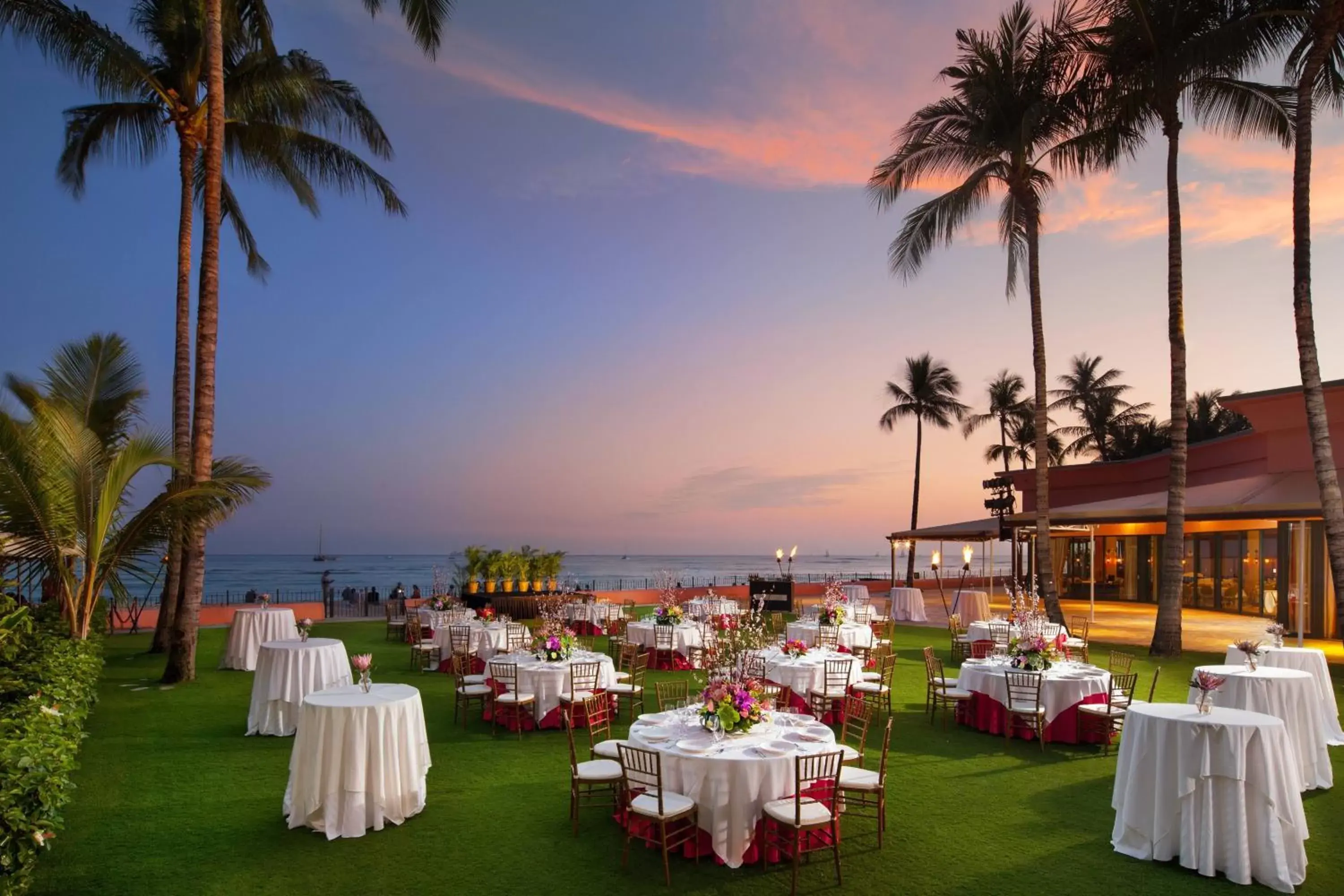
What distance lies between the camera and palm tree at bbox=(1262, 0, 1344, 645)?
488 inches

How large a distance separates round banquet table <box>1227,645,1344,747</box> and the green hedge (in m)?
10.2

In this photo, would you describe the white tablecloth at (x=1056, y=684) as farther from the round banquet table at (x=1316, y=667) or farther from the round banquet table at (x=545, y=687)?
the round banquet table at (x=545, y=687)

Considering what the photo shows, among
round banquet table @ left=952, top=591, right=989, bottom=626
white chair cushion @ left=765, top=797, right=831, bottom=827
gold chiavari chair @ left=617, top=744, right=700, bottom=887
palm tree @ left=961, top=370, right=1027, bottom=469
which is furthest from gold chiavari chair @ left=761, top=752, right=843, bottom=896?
palm tree @ left=961, top=370, right=1027, bottom=469

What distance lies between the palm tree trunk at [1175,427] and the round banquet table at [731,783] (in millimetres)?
12286

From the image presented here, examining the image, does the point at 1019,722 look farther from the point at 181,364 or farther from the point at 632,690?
the point at 181,364

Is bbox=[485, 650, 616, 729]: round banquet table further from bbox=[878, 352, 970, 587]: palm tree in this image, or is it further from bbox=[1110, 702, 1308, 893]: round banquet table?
bbox=[878, 352, 970, 587]: palm tree

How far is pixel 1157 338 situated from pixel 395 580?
6677 cm

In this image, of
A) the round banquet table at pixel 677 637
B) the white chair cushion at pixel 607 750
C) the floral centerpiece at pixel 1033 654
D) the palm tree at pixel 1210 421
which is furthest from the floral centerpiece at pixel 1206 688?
the palm tree at pixel 1210 421

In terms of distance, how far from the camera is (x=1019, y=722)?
943 cm

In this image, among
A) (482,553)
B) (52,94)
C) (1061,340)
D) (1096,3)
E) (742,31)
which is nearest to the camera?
(742,31)

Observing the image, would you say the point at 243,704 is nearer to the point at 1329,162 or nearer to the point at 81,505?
the point at 81,505

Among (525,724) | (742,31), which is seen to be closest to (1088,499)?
(742,31)

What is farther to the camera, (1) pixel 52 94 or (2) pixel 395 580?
(2) pixel 395 580

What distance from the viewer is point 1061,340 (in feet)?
149
